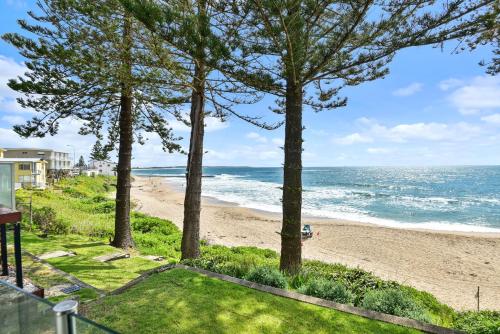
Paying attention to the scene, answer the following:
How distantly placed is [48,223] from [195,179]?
770 centimetres

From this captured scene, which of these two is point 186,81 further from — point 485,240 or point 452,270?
point 485,240

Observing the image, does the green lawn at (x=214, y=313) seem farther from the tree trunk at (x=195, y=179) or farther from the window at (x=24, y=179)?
the window at (x=24, y=179)

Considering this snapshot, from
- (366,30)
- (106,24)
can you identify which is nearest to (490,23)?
(366,30)

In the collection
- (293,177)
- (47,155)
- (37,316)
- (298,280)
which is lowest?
(298,280)

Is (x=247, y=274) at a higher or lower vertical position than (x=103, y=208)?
higher

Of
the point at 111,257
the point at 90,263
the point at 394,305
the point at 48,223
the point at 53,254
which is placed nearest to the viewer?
the point at 394,305

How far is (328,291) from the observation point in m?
4.29

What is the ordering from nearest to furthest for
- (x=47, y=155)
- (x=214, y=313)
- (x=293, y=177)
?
(x=214, y=313) < (x=293, y=177) < (x=47, y=155)

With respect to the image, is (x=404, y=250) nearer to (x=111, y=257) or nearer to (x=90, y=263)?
(x=111, y=257)

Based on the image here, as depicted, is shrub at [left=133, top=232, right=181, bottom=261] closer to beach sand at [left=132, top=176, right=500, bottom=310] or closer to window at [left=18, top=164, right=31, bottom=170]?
beach sand at [left=132, top=176, right=500, bottom=310]

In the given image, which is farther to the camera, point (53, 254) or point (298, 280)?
point (53, 254)

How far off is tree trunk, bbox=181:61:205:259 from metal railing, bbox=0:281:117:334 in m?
4.72

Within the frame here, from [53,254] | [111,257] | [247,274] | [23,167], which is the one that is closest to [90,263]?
[111,257]

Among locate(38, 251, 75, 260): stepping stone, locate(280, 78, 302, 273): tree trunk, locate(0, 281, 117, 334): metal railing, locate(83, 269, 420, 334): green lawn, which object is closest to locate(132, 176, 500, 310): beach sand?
locate(280, 78, 302, 273): tree trunk
